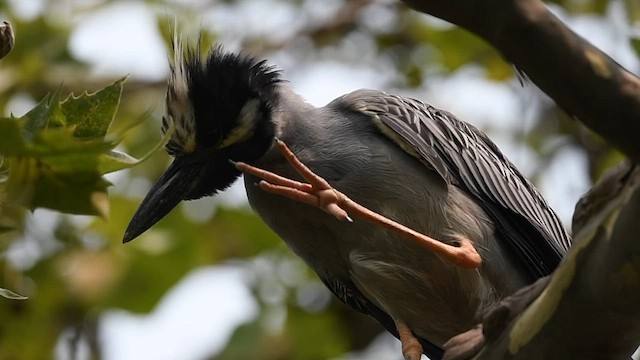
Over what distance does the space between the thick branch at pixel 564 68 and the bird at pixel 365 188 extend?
2222 millimetres

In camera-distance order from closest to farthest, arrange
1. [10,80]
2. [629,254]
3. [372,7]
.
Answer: [629,254], [10,80], [372,7]

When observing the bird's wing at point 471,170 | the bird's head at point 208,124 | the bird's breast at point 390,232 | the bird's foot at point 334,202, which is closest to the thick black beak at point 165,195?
the bird's head at point 208,124

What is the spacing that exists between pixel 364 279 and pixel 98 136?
212 centimetres

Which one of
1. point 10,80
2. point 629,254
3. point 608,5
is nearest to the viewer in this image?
point 629,254

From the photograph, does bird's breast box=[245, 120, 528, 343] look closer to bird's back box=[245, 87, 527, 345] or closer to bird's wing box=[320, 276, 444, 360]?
bird's back box=[245, 87, 527, 345]

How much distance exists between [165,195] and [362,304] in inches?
44.3

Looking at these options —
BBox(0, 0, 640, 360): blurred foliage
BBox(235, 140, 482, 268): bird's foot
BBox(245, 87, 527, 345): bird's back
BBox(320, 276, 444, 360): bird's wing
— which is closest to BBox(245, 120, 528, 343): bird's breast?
BBox(245, 87, 527, 345): bird's back

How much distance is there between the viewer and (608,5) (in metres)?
7.46

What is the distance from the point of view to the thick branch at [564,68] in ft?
6.81

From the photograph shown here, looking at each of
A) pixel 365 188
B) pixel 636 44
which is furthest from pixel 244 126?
pixel 636 44

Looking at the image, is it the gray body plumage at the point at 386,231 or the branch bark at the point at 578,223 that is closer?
the branch bark at the point at 578,223

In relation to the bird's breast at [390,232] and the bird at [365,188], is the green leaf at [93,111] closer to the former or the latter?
the bird at [365,188]

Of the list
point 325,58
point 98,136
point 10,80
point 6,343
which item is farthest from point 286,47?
point 98,136

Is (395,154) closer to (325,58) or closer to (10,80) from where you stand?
(10,80)
